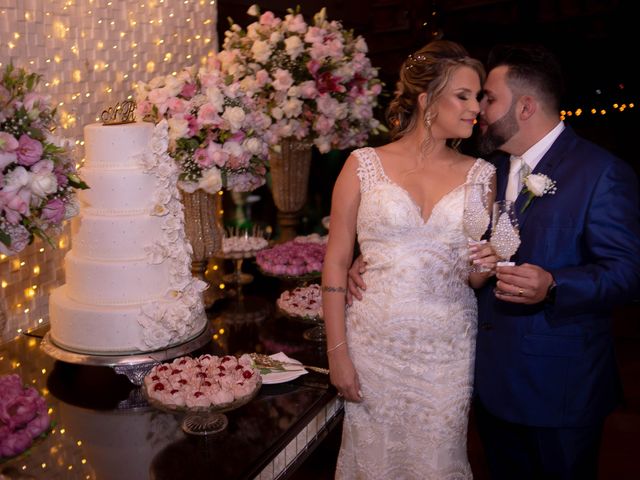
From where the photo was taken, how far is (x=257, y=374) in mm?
2330

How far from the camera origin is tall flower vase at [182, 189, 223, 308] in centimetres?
342

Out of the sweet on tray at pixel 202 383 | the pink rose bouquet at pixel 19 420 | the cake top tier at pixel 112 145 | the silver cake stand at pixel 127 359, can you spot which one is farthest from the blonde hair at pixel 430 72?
the pink rose bouquet at pixel 19 420

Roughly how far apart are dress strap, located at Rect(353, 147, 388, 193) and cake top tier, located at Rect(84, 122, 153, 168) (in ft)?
2.61

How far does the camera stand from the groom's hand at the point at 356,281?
2.75m

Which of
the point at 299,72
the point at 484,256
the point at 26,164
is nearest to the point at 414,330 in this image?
the point at 484,256

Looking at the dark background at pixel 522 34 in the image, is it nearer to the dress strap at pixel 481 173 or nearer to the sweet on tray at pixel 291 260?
the sweet on tray at pixel 291 260

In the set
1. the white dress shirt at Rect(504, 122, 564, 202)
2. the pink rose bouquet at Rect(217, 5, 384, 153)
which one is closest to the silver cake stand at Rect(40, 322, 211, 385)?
the white dress shirt at Rect(504, 122, 564, 202)

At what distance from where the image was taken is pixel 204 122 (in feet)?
10.1

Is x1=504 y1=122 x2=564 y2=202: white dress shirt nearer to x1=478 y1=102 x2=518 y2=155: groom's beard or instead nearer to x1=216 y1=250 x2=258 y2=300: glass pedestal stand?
x1=478 y1=102 x2=518 y2=155: groom's beard

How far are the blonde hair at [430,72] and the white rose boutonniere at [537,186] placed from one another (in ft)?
1.47

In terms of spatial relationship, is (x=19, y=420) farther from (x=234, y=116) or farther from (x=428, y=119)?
(x=428, y=119)

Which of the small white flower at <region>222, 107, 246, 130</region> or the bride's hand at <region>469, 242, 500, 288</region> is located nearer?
the bride's hand at <region>469, 242, 500, 288</region>

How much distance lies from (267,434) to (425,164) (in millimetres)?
1144

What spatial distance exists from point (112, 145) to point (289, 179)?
6.05 feet
